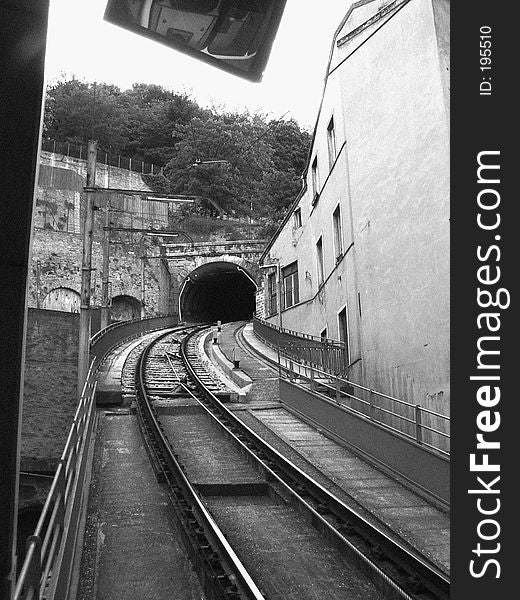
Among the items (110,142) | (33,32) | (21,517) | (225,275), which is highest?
(110,142)

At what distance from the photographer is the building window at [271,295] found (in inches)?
1409

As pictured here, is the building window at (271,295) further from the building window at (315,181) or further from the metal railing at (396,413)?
the metal railing at (396,413)

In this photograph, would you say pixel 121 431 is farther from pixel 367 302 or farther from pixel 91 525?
pixel 367 302

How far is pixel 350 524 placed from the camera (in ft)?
25.5

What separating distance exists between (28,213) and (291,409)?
1299cm

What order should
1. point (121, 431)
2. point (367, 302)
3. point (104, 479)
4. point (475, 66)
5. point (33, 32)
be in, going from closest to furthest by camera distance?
point (33, 32) → point (475, 66) → point (104, 479) → point (121, 431) → point (367, 302)

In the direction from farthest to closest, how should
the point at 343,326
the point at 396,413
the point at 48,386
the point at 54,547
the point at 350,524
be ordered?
the point at 343,326 < the point at 48,386 < the point at 396,413 < the point at 350,524 < the point at 54,547

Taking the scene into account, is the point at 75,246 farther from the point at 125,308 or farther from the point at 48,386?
the point at 48,386

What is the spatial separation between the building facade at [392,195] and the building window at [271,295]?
14829 mm

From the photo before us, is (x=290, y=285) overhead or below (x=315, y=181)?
below

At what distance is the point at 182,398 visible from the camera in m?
16.6

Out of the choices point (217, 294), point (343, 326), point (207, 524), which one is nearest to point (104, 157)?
point (217, 294)

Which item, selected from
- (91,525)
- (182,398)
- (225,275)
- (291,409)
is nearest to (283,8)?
(91,525)

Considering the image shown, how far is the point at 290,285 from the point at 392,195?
17.2 metres
